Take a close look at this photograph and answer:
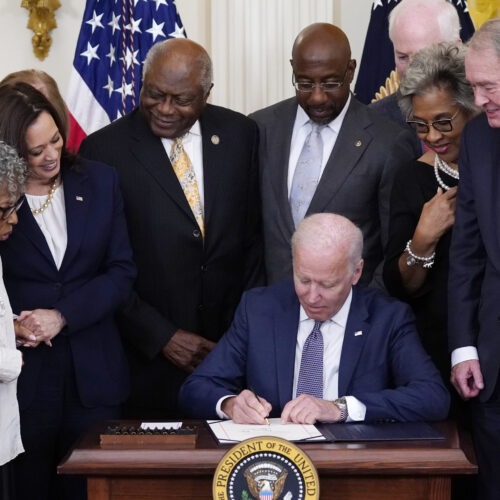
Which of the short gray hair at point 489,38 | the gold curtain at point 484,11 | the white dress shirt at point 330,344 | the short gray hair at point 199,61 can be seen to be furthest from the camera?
the gold curtain at point 484,11

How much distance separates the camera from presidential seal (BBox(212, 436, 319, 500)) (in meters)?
2.68

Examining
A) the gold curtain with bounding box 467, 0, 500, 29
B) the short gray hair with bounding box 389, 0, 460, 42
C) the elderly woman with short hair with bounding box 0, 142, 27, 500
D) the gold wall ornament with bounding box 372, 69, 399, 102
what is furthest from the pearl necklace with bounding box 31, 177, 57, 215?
the gold curtain with bounding box 467, 0, 500, 29

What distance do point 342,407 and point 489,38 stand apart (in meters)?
1.11

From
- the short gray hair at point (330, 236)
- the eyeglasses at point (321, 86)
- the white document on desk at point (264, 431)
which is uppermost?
the eyeglasses at point (321, 86)

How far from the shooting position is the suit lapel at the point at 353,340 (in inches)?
135

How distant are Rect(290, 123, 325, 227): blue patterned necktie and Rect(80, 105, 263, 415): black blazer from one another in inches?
7.7

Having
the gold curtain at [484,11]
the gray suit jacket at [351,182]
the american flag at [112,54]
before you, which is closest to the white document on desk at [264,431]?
the gray suit jacket at [351,182]

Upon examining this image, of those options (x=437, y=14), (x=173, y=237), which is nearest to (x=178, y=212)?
(x=173, y=237)

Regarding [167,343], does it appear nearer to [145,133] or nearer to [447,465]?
[145,133]

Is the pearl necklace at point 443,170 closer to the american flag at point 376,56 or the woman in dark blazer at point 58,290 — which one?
the woman in dark blazer at point 58,290

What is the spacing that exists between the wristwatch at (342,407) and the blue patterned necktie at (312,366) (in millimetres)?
172

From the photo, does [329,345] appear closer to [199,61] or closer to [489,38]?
[489,38]

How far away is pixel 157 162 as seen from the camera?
4066 mm

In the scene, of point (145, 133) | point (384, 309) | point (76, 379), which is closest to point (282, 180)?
point (145, 133)
